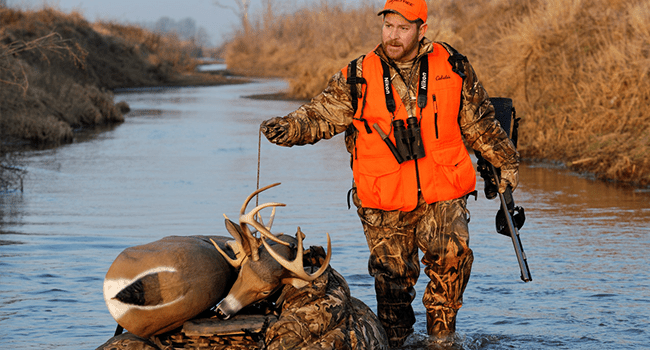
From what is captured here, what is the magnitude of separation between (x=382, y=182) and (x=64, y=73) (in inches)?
1182

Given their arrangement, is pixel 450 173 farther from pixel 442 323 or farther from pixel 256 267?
pixel 256 267

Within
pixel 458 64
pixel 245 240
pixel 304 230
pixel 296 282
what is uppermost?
pixel 458 64

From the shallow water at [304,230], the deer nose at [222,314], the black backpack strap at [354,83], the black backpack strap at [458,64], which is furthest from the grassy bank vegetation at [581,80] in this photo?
the deer nose at [222,314]

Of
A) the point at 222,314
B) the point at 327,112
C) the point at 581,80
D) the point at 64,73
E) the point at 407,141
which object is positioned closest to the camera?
Answer: the point at 222,314

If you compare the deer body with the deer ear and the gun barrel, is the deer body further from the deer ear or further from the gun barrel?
the gun barrel

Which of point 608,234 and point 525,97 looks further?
point 525,97

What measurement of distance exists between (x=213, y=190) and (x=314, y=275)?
8152mm

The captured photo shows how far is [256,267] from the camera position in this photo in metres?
4.39

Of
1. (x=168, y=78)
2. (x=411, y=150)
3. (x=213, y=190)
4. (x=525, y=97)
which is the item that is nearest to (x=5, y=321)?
(x=411, y=150)

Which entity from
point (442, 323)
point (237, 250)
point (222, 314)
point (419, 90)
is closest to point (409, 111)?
point (419, 90)

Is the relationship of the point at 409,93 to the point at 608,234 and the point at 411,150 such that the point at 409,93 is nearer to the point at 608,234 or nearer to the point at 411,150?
the point at 411,150

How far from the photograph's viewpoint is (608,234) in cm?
927

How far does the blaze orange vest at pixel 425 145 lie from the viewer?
5285 mm

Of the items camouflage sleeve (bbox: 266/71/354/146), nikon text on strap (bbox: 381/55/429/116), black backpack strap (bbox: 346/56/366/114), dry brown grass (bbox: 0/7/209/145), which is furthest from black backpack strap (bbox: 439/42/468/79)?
dry brown grass (bbox: 0/7/209/145)
